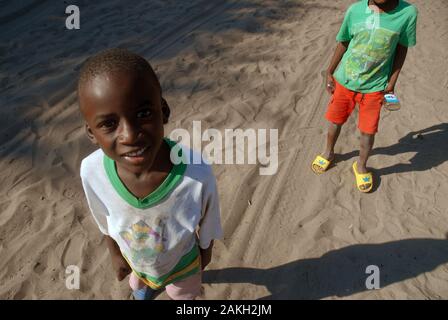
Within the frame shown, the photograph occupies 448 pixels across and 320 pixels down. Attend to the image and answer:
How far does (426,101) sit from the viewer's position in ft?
14.8

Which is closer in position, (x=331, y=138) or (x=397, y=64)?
(x=397, y=64)

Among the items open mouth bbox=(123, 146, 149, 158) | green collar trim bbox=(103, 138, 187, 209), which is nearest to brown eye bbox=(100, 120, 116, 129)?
open mouth bbox=(123, 146, 149, 158)

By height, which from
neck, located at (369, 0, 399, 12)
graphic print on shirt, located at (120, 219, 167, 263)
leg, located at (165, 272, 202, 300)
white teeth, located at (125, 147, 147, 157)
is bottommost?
leg, located at (165, 272, 202, 300)

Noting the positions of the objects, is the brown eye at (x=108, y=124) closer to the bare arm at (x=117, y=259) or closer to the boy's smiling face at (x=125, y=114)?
the boy's smiling face at (x=125, y=114)

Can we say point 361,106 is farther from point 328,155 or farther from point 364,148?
point 328,155

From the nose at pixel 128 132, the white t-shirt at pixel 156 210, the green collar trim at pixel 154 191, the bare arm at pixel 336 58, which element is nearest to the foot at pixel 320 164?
the bare arm at pixel 336 58

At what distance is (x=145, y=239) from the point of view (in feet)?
5.00

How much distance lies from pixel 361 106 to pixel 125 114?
2.32 metres

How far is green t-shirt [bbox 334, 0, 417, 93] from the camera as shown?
8.06 ft

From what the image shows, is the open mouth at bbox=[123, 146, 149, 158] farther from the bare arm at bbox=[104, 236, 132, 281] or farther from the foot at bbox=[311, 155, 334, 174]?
the foot at bbox=[311, 155, 334, 174]

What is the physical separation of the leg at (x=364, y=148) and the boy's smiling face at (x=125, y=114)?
2329 mm

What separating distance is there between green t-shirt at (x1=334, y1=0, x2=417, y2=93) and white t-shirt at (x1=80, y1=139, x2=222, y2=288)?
72.3 inches

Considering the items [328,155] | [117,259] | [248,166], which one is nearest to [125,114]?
[117,259]

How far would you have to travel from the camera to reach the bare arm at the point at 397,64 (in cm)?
262
